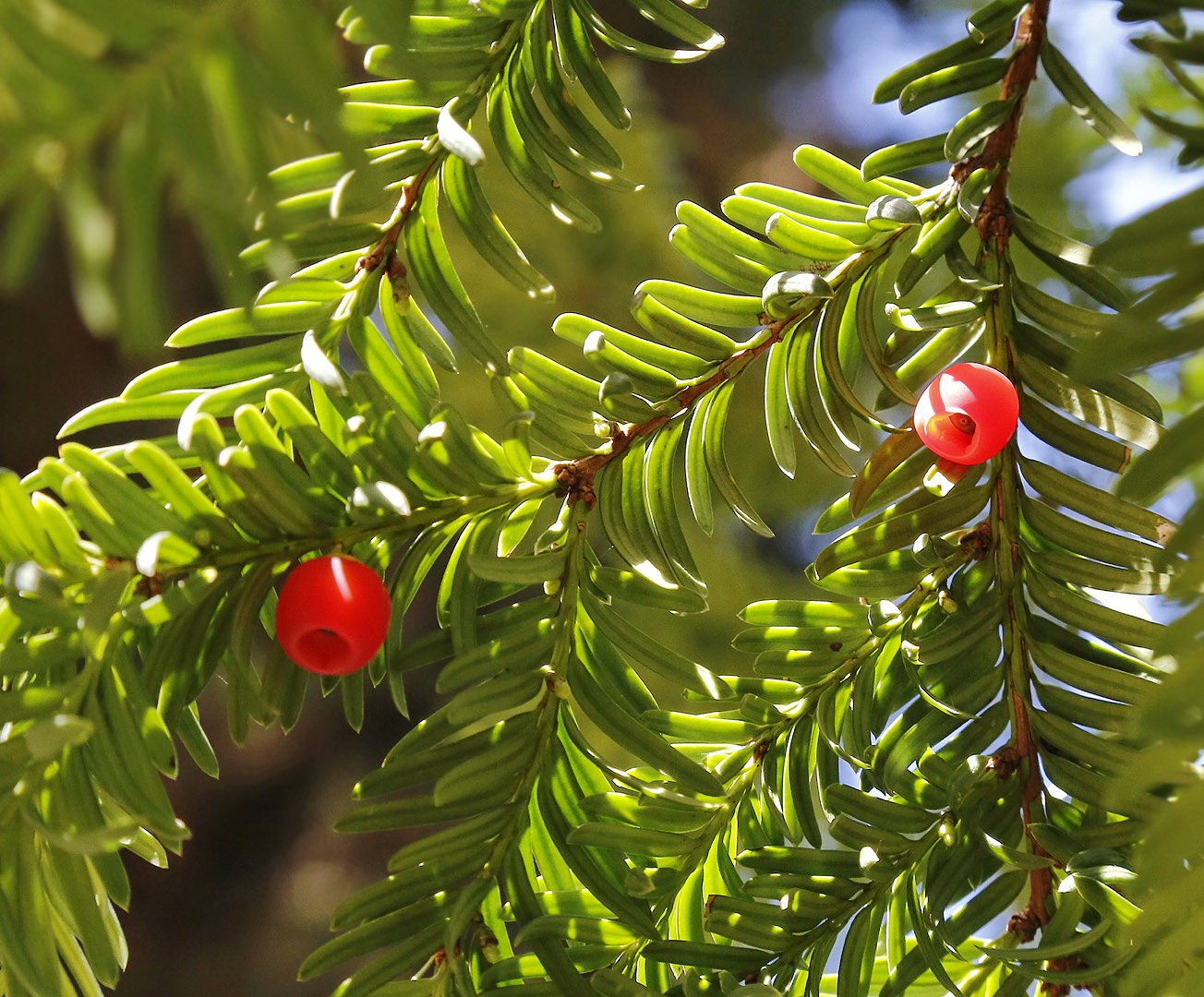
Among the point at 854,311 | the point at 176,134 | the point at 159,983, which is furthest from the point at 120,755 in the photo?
the point at 159,983

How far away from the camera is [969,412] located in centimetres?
34

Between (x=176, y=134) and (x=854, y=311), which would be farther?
(x=854, y=311)

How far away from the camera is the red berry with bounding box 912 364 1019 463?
1.12ft

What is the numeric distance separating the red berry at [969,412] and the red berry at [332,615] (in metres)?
0.20

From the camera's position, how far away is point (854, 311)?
390 mm

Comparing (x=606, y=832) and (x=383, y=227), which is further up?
(x=383, y=227)

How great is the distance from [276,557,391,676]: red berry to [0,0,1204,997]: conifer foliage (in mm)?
17

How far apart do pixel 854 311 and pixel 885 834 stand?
19cm

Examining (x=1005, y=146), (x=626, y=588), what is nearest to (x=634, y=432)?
(x=626, y=588)

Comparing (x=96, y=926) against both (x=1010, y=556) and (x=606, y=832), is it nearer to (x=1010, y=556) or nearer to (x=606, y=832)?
(x=606, y=832)

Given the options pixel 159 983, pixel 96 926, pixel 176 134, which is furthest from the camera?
pixel 159 983

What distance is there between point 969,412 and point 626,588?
0.13 metres

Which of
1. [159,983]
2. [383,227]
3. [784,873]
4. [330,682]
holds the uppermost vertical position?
[383,227]

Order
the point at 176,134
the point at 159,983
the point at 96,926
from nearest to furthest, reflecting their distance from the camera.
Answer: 1. the point at 176,134
2. the point at 96,926
3. the point at 159,983
